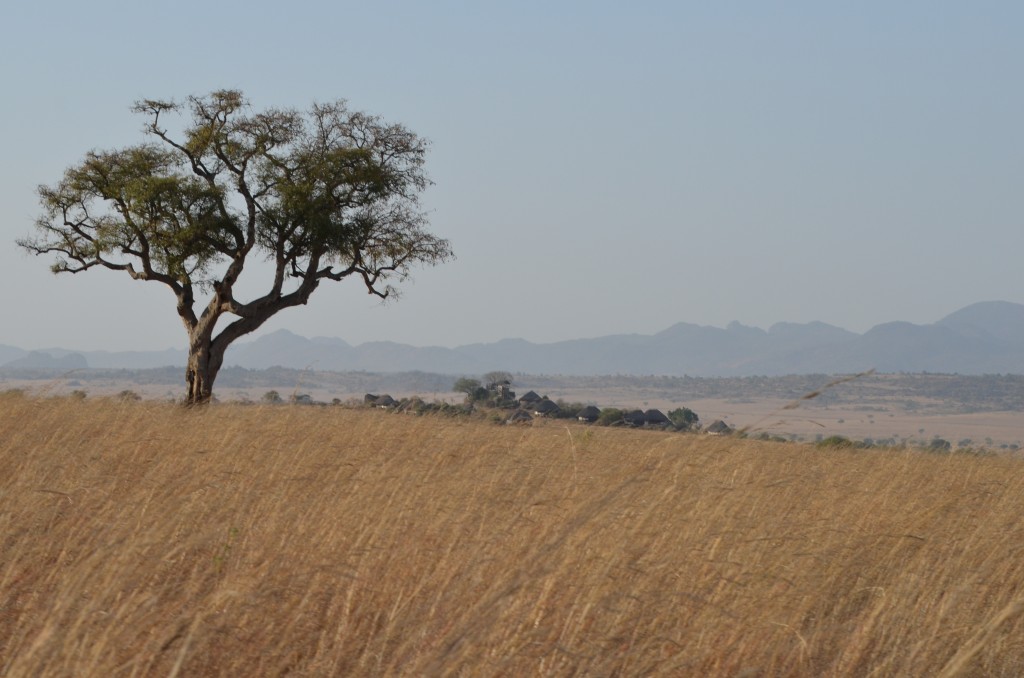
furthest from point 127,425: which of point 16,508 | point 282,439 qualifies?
point 16,508

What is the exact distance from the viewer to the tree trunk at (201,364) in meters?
26.7

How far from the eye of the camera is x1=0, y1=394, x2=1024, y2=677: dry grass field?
176 inches

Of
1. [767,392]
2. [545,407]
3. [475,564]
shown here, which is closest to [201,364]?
[545,407]

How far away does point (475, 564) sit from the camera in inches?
210

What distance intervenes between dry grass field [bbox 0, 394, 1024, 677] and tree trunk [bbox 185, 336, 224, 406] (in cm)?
1667

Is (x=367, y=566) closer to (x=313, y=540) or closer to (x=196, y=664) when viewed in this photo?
(x=313, y=540)

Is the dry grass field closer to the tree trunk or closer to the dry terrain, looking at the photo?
the tree trunk

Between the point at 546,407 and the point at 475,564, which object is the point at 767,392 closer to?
the point at 546,407

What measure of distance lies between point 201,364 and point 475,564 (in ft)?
74.7

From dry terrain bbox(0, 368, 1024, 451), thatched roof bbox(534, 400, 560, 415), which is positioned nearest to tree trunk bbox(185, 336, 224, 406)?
thatched roof bbox(534, 400, 560, 415)

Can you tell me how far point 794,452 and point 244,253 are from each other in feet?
58.7

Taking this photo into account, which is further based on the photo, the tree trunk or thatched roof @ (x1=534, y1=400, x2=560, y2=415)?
thatched roof @ (x1=534, y1=400, x2=560, y2=415)

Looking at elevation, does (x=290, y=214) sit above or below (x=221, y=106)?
below

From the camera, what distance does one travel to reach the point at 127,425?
10.9 m
